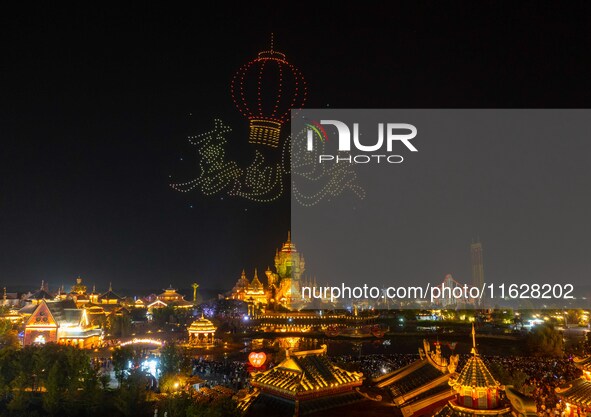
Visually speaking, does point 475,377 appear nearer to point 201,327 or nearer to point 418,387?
point 418,387

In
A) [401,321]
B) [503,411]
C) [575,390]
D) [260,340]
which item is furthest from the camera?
[401,321]

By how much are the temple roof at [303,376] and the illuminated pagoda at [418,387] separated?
26.7 inches

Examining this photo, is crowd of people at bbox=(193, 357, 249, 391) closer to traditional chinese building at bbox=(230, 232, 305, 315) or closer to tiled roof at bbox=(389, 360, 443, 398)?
tiled roof at bbox=(389, 360, 443, 398)

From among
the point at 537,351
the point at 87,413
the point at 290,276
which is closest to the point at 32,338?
the point at 87,413

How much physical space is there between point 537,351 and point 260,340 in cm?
1793

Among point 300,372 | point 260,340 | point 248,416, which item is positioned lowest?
point 260,340

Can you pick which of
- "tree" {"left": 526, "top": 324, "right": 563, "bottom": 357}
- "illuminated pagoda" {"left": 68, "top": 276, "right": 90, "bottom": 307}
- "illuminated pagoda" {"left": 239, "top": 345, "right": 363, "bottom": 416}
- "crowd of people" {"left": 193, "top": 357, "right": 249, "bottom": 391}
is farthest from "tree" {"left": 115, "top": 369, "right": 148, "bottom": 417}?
"illuminated pagoda" {"left": 68, "top": 276, "right": 90, "bottom": 307}

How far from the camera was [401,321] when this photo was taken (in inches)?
1971

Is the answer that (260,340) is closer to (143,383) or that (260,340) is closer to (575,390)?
(143,383)

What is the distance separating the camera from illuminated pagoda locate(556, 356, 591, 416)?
754cm

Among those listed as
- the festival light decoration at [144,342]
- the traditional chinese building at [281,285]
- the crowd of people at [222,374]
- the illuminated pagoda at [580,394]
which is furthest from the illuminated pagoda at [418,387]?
the traditional chinese building at [281,285]

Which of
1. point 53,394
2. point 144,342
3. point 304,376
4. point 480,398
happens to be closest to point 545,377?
point 480,398

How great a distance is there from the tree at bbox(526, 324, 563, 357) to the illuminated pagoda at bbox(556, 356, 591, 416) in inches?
850

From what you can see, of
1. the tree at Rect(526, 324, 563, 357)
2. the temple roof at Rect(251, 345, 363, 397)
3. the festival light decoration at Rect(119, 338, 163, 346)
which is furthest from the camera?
the festival light decoration at Rect(119, 338, 163, 346)
